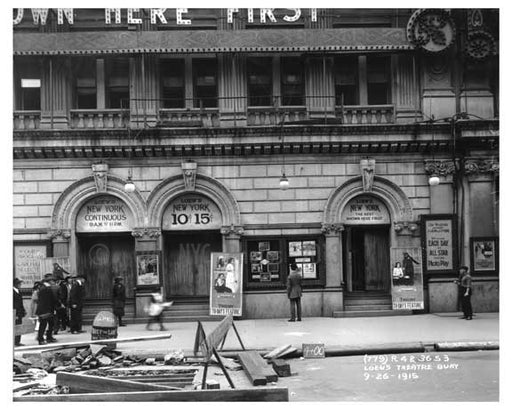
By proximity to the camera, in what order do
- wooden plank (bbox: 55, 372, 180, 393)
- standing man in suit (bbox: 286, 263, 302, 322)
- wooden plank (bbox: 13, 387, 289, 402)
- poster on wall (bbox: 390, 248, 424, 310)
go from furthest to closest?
standing man in suit (bbox: 286, 263, 302, 322)
poster on wall (bbox: 390, 248, 424, 310)
wooden plank (bbox: 55, 372, 180, 393)
wooden plank (bbox: 13, 387, 289, 402)

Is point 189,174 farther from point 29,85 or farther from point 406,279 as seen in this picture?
point 406,279

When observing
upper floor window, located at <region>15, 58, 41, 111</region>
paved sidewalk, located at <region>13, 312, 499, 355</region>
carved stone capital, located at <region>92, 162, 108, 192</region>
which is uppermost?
upper floor window, located at <region>15, 58, 41, 111</region>

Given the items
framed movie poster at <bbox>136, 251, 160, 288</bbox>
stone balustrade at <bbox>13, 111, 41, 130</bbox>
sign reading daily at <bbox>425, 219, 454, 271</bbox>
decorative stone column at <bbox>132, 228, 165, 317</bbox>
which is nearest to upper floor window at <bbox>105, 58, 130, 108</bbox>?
stone balustrade at <bbox>13, 111, 41, 130</bbox>

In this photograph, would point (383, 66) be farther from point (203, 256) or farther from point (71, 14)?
point (71, 14)

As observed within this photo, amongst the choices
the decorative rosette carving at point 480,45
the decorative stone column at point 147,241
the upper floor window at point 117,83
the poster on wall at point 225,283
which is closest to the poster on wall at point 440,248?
the decorative rosette carving at point 480,45

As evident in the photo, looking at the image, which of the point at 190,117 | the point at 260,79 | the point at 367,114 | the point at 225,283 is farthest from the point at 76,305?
the point at 367,114

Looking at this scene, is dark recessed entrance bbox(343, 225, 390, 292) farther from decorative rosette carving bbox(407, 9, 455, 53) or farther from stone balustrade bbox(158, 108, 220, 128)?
decorative rosette carving bbox(407, 9, 455, 53)

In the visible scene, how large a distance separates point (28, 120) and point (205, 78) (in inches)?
257

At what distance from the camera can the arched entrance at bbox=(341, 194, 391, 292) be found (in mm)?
23234

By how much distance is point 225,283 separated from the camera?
21953 mm

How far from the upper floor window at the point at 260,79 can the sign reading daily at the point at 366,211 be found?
4.99m

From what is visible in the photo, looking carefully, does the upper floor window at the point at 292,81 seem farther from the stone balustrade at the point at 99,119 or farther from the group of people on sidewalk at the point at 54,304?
the group of people on sidewalk at the point at 54,304

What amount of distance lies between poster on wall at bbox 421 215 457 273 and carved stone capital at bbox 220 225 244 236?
6742 mm
